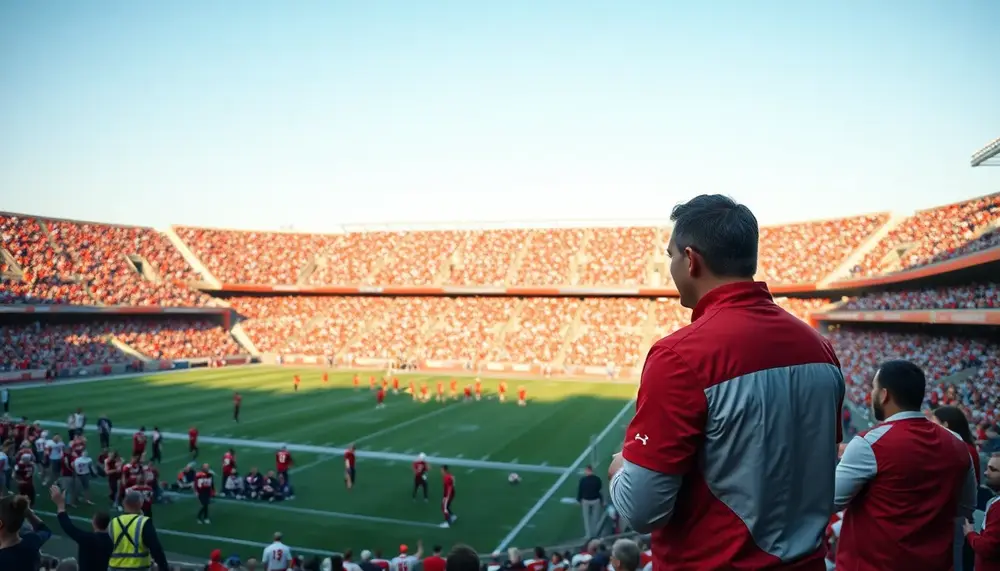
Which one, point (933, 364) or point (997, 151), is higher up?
point (997, 151)

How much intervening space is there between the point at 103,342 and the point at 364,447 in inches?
1156

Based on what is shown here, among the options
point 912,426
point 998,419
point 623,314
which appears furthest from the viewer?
point 623,314

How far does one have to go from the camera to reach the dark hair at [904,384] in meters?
3.26

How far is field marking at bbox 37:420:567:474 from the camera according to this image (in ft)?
67.5

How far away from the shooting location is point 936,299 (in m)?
28.7

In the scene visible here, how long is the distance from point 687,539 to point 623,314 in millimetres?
48654

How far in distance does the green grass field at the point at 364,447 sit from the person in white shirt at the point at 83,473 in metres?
0.41

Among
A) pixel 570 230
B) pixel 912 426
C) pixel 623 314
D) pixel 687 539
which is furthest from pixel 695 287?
pixel 570 230

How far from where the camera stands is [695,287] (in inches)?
87.4

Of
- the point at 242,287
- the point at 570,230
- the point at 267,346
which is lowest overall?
the point at 267,346

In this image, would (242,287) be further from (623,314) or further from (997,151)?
(997,151)

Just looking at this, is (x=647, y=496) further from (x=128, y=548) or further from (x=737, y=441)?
(x=128, y=548)

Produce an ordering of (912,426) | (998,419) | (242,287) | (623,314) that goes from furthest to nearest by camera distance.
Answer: (242,287) < (623,314) < (998,419) < (912,426)

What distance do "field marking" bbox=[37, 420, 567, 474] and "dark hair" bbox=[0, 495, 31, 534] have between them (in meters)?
16.6
